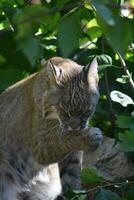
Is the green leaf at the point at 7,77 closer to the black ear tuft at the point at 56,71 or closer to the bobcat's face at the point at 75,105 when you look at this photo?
the black ear tuft at the point at 56,71

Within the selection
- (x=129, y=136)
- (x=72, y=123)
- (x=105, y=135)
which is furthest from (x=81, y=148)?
(x=105, y=135)

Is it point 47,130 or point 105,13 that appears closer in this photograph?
point 105,13

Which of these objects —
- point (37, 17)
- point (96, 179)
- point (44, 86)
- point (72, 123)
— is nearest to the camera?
point (37, 17)

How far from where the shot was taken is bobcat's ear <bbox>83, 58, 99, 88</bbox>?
4.29 metres

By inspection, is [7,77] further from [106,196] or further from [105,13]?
[105,13]

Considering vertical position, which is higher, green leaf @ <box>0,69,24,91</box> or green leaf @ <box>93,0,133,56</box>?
green leaf @ <box>93,0,133,56</box>

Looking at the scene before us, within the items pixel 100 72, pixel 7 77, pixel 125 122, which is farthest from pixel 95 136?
pixel 7 77

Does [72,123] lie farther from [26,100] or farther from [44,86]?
[26,100]

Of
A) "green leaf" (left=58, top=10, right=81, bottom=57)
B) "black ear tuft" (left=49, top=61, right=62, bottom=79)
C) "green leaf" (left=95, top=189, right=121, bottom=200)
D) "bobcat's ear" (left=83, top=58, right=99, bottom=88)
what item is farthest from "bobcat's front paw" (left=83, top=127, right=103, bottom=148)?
"green leaf" (left=58, top=10, right=81, bottom=57)

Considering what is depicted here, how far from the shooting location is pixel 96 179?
150 inches

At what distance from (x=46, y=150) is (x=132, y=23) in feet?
11.6

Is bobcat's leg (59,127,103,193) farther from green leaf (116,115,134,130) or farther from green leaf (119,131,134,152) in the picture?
green leaf (119,131,134,152)

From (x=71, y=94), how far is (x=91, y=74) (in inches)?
12.8

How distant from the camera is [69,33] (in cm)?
100
